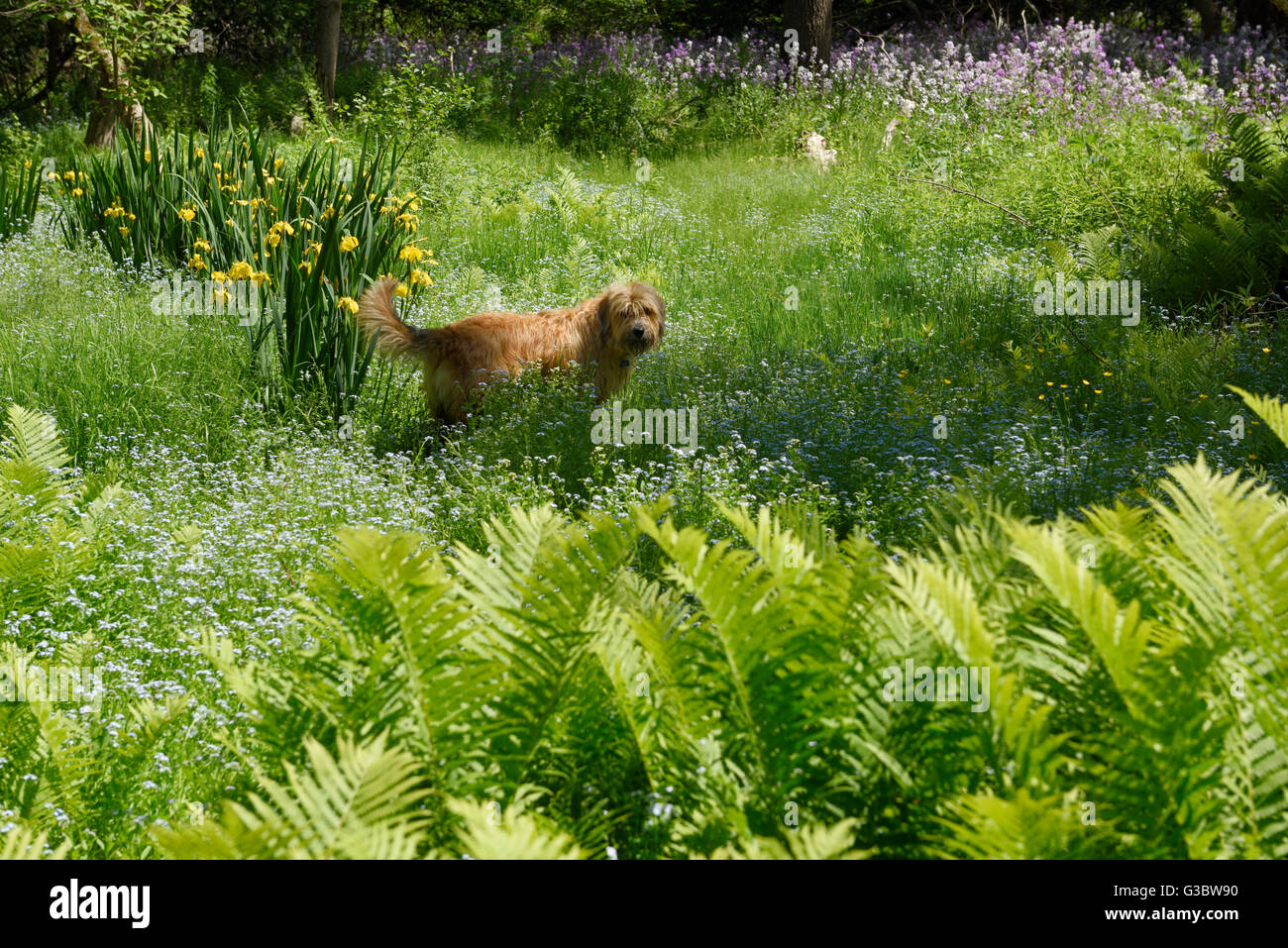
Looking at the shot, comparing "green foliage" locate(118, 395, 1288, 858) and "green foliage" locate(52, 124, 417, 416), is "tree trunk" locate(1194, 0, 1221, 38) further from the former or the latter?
"green foliage" locate(118, 395, 1288, 858)

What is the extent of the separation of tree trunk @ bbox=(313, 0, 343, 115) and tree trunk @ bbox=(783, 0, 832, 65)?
22.0 feet

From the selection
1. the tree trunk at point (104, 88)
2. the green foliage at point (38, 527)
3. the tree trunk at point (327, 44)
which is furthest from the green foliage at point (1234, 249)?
the tree trunk at point (327, 44)

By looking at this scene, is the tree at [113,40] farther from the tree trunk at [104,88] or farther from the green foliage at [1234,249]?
the green foliage at [1234,249]

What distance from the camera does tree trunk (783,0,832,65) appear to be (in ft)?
53.5

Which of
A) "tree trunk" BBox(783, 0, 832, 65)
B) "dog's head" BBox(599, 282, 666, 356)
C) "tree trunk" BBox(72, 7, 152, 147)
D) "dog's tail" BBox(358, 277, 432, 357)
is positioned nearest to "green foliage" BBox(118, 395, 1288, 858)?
"dog's tail" BBox(358, 277, 432, 357)

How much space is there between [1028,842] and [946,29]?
20.0 m

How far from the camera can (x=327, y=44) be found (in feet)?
55.1

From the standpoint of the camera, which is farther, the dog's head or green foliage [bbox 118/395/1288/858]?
the dog's head

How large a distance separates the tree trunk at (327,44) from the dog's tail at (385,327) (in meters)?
11.6

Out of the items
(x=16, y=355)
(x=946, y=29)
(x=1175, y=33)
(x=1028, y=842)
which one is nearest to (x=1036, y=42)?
(x=946, y=29)

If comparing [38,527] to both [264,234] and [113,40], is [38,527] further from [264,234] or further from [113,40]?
[113,40]

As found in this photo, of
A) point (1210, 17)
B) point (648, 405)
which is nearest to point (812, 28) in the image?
point (1210, 17)

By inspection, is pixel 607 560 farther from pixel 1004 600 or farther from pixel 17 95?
pixel 17 95

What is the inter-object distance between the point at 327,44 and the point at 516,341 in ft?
40.5
